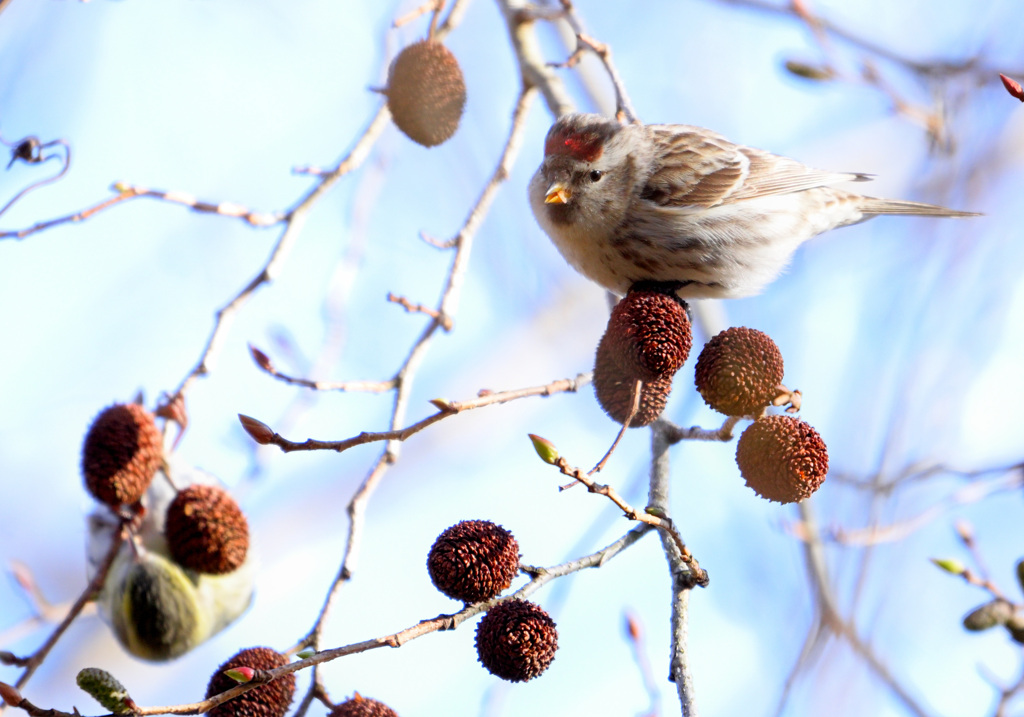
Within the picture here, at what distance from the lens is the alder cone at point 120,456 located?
1.90m

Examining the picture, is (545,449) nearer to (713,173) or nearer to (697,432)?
(697,432)

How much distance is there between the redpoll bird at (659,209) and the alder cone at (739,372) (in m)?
0.79

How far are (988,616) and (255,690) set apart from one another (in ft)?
4.35

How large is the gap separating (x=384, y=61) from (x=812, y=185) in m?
1.46

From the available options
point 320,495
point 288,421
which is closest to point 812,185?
point 288,421

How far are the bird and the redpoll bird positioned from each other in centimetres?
112

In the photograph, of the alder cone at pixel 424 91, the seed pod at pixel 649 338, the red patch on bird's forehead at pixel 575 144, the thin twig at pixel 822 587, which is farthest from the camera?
the thin twig at pixel 822 587

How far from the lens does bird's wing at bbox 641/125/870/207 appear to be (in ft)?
8.16

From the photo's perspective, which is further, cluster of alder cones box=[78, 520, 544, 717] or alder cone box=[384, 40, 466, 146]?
alder cone box=[384, 40, 466, 146]

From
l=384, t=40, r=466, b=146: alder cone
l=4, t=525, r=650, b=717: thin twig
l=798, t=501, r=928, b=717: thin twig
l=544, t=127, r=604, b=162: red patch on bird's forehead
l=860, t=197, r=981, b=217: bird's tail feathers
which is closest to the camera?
l=4, t=525, r=650, b=717: thin twig

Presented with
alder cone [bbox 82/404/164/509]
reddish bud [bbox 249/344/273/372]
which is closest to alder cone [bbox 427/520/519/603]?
reddish bud [bbox 249/344/273/372]

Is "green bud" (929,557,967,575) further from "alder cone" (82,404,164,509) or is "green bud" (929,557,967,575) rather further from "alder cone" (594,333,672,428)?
"alder cone" (82,404,164,509)

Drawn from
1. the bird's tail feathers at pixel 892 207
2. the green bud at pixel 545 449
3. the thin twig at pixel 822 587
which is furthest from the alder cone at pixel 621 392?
the bird's tail feathers at pixel 892 207

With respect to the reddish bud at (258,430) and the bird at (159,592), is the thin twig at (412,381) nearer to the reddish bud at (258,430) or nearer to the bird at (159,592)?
the reddish bud at (258,430)
